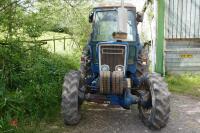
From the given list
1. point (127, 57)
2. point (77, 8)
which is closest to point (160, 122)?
point (127, 57)

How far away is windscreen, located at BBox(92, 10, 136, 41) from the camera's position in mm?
7223

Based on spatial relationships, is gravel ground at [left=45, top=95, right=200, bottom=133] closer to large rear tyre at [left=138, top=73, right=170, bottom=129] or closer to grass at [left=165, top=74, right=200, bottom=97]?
large rear tyre at [left=138, top=73, right=170, bottom=129]

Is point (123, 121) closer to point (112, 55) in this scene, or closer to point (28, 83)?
point (112, 55)

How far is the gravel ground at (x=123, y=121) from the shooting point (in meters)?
6.42

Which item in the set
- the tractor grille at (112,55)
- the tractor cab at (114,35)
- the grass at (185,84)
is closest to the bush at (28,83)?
the tractor cab at (114,35)

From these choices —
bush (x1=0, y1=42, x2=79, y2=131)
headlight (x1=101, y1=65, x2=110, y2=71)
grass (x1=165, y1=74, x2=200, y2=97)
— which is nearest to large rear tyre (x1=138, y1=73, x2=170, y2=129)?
headlight (x1=101, y1=65, x2=110, y2=71)

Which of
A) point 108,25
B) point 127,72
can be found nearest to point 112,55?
point 127,72

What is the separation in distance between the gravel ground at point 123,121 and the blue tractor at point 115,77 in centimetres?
19

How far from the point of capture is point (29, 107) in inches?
256

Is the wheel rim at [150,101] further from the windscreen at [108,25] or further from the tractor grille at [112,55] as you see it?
the windscreen at [108,25]

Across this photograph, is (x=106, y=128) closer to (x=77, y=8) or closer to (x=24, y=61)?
(x=24, y=61)

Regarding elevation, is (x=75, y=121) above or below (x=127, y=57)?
below

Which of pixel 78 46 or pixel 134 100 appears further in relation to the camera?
pixel 78 46

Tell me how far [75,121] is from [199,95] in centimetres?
389
